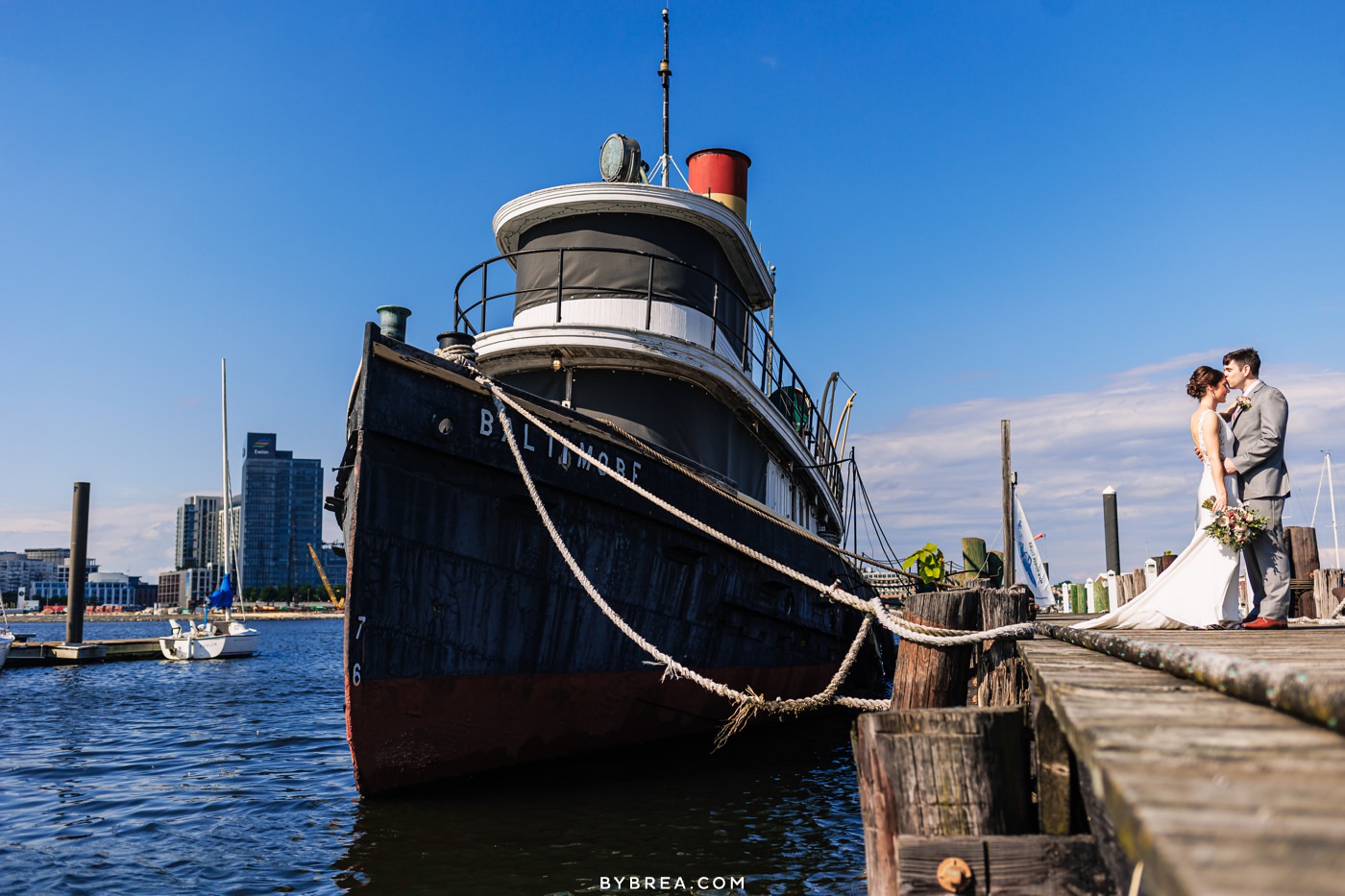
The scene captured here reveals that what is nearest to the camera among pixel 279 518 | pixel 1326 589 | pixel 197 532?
pixel 1326 589

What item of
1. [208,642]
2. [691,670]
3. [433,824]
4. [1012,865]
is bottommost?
[208,642]

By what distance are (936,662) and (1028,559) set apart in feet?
50.2

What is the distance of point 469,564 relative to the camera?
22.6 ft

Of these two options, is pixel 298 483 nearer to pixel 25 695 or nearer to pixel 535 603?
pixel 25 695

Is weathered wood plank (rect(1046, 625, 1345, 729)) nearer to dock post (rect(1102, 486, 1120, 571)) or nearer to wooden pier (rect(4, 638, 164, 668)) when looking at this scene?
dock post (rect(1102, 486, 1120, 571))

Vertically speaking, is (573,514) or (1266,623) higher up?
(573,514)

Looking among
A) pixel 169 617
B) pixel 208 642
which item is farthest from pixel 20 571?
pixel 208 642

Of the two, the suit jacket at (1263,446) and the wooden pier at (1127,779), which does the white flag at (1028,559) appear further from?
the wooden pier at (1127,779)

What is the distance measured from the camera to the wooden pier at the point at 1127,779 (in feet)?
3.91

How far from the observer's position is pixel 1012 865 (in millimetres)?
2857

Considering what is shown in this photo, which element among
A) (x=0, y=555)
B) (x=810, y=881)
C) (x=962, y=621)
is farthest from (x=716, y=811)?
(x=0, y=555)

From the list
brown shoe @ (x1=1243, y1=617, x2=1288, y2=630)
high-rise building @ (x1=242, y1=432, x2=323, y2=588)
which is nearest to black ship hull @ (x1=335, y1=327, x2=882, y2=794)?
brown shoe @ (x1=1243, y1=617, x2=1288, y2=630)

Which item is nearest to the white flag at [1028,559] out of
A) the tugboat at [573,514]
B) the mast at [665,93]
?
the tugboat at [573,514]

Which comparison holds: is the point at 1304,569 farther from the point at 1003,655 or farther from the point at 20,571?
the point at 20,571
